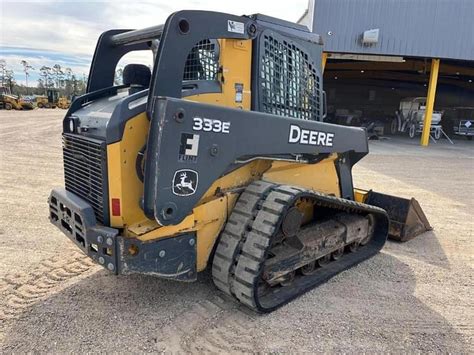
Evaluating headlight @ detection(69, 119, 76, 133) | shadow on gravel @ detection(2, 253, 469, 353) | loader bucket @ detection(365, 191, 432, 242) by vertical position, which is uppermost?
headlight @ detection(69, 119, 76, 133)

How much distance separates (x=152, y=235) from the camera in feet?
8.82

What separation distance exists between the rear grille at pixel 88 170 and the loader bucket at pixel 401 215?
134 inches

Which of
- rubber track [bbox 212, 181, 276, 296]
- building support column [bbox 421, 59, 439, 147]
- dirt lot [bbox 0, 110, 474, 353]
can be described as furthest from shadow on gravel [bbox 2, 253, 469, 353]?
building support column [bbox 421, 59, 439, 147]

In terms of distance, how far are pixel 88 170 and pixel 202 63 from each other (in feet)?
4.03

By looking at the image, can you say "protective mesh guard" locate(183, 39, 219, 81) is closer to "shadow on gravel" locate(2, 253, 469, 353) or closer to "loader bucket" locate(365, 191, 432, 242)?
"shadow on gravel" locate(2, 253, 469, 353)

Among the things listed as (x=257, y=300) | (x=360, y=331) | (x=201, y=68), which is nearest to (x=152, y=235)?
(x=257, y=300)

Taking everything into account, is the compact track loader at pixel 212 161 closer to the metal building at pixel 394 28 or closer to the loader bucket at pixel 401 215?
the loader bucket at pixel 401 215

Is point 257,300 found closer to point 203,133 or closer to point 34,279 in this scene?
point 203,133

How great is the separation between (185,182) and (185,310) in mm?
1104

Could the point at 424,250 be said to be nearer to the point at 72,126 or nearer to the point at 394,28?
the point at 72,126

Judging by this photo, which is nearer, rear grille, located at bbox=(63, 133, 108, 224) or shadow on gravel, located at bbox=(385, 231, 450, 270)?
rear grille, located at bbox=(63, 133, 108, 224)

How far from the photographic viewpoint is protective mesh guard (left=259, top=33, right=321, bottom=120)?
3.28 m

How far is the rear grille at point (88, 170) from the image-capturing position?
2736mm

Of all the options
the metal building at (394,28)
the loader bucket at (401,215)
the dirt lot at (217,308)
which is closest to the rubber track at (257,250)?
the dirt lot at (217,308)
